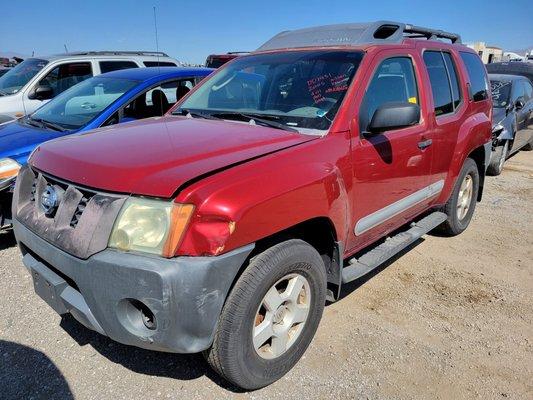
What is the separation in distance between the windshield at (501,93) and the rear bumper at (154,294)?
23.9 feet

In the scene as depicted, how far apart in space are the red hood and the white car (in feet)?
14.5

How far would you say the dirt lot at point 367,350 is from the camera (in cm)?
250

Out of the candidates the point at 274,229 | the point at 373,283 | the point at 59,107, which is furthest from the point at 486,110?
the point at 59,107

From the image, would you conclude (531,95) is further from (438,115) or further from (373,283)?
(373,283)

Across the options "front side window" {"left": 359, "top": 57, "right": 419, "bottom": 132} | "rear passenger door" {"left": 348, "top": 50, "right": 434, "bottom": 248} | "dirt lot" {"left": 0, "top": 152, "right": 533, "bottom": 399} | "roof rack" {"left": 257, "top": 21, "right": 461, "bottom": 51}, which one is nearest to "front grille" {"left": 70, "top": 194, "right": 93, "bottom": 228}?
"dirt lot" {"left": 0, "top": 152, "right": 533, "bottom": 399}

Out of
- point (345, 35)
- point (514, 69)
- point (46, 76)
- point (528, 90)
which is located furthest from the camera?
point (514, 69)

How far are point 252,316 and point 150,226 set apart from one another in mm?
677

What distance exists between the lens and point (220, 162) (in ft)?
7.15

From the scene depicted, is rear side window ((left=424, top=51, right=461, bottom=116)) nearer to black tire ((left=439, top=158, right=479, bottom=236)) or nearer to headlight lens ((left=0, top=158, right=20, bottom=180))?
black tire ((left=439, top=158, right=479, bottom=236))

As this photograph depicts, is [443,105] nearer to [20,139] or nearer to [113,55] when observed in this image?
[20,139]

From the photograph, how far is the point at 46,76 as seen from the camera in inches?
280

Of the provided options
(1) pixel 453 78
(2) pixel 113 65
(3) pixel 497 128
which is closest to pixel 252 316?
(1) pixel 453 78

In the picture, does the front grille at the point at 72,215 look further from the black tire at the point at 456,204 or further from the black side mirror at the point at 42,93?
the black side mirror at the point at 42,93

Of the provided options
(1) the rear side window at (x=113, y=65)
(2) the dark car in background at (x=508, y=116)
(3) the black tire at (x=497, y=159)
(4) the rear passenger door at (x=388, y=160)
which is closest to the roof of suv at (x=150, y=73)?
(1) the rear side window at (x=113, y=65)
